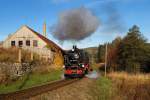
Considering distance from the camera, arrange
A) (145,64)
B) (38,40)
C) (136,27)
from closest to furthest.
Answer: (38,40) < (145,64) < (136,27)

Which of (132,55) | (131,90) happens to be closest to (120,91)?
(131,90)

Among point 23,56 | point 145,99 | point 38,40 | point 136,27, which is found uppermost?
point 136,27

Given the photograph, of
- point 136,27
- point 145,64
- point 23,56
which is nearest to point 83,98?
point 23,56

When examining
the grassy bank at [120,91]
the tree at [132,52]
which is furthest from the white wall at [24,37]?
the grassy bank at [120,91]

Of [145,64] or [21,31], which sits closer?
[21,31]

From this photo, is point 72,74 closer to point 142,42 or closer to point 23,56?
point 23,56

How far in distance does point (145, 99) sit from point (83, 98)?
14.7ft

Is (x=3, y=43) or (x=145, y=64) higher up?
(x=3, y=43)

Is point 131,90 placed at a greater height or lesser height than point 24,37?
lesser

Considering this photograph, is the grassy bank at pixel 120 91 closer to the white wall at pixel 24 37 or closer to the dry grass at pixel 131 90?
the dry grass at pixel 131 90

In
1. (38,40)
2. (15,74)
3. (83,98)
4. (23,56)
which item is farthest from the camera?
(38,40)

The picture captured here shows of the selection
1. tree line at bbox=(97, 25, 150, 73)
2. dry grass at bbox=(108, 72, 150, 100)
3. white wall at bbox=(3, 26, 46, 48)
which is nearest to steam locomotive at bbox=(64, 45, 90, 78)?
dry grass at bbox=(108, 72, 150, 100)

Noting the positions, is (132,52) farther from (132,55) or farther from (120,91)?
(120,91)

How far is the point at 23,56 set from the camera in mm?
36531
